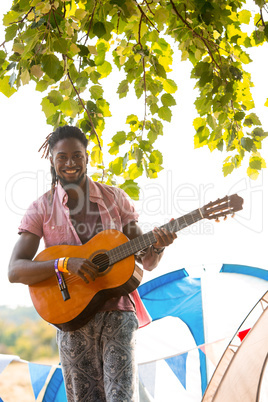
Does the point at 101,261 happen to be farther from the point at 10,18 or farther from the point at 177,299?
the point at 177,299

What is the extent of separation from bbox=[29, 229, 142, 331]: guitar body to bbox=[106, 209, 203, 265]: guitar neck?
0.08ft

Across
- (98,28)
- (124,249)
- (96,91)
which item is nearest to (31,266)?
(124,249)

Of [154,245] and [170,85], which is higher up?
[170,85]

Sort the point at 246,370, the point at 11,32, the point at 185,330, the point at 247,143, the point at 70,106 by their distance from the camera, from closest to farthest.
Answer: the point at 246,370 → the point at 11,32 → the point at 70,106 → the point at 247,143 → the point at 185,330

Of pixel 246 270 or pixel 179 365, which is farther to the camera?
pixel 246 270

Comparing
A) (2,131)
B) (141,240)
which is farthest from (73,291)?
(2,131)

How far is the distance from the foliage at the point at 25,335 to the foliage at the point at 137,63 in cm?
2788

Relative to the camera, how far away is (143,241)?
1.85m

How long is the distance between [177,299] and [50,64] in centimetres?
304

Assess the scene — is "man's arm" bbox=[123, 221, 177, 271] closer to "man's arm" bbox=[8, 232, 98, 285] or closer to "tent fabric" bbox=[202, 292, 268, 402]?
"man's arm" bbox=[8, 232, 98, 285]

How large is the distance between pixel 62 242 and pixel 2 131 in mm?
22850

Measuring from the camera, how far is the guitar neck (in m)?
1.82

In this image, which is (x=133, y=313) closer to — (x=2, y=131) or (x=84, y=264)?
(x=84, y=264)

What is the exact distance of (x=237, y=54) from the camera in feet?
8.29
